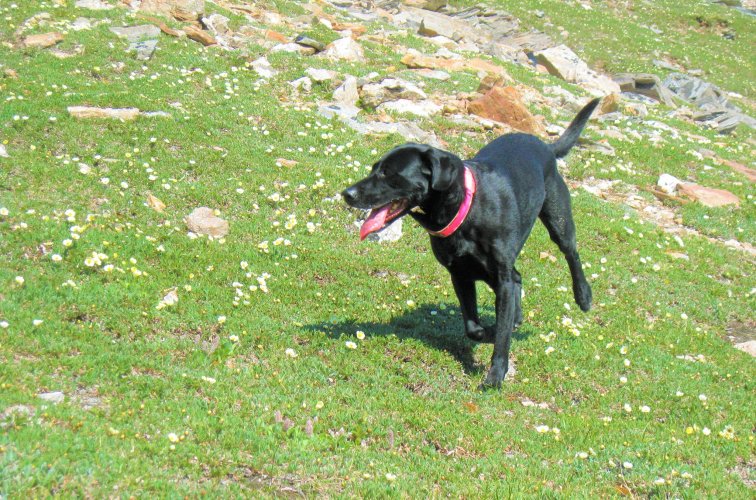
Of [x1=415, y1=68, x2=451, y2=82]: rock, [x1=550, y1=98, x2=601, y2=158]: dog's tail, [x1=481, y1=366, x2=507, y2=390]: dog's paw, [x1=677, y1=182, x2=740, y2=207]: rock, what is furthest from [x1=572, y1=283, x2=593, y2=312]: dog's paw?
[x1=415, y1=68, x2=451, y2=82]: rock

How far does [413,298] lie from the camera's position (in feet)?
30.7

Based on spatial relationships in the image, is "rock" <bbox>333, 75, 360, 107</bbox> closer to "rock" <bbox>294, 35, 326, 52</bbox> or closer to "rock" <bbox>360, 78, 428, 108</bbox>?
"rock" <bbox>360, 78, 428, 108</bbox>

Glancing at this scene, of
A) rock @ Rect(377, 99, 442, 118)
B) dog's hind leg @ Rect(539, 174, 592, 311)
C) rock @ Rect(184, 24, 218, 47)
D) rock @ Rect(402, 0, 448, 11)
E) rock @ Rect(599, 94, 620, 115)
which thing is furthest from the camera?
rock @ Rect(402, 0, 448, 11)

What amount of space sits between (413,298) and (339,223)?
2312 millimetres

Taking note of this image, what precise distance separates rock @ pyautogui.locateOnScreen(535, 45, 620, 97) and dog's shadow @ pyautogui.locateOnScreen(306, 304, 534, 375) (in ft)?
62.8

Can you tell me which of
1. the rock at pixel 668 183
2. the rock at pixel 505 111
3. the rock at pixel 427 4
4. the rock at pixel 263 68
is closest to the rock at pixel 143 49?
the rock at pixel 263 68

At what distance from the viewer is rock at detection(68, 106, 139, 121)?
489 inches

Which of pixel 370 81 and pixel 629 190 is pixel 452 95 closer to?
pixel 370 81

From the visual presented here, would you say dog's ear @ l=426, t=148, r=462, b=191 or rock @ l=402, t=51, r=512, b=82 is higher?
dog's ear @ l=426, t=148, r=462, b=191

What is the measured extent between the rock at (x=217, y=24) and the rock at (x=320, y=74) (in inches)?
166

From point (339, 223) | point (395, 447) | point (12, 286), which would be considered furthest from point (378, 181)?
point (339, 223)

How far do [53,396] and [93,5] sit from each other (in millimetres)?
16440

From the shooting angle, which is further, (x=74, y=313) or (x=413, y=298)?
(x=413, y=298)

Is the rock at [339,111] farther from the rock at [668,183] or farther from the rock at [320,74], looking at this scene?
the rock at [668,183]
